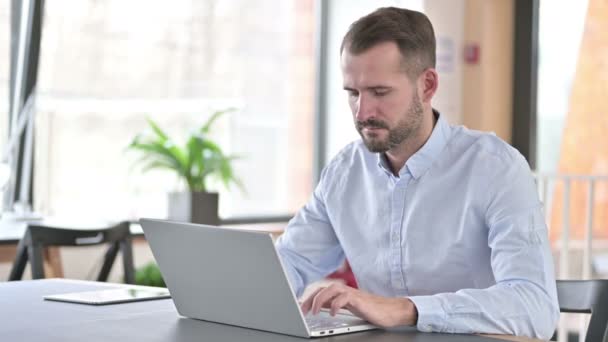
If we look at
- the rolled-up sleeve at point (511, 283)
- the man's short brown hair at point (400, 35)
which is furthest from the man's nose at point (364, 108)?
the rolled-up sleeve at point (511, 283)

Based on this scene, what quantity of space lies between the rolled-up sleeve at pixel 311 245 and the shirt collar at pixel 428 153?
0.28 meters

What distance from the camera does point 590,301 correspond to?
2.04m

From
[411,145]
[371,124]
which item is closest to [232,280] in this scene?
[371,124]

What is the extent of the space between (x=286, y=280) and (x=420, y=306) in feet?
0.93

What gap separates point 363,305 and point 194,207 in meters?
2.97

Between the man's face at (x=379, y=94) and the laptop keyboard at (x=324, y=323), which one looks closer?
the laptop keyboard at (x=324, y=323)

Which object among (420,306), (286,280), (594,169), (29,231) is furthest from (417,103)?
(594,169)

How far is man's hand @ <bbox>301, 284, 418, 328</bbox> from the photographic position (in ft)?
5.68

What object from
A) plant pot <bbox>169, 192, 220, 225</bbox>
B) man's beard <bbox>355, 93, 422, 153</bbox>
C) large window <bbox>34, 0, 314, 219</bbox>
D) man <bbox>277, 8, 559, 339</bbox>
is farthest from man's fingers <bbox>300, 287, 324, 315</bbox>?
large window <bbox>34, 0, 314, 219</bbox>

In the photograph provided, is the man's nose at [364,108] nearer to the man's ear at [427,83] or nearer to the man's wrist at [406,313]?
the man's ear at [427,83]

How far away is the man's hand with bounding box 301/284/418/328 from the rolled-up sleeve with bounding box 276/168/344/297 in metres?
0.55

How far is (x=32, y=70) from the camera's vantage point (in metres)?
4.62

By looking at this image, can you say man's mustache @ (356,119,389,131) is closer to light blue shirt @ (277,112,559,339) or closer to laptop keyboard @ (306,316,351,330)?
light blue shirt @ (277,112,559,339)

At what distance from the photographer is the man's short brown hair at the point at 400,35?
6.89 feet
